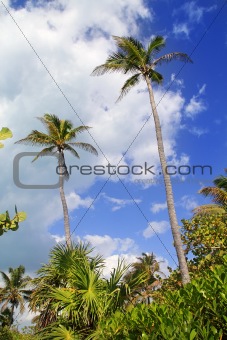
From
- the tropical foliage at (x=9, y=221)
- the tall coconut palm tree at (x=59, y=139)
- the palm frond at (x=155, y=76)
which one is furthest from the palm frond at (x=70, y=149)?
the tropical foliage at (x=9, y=221)

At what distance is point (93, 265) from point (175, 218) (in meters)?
4.57

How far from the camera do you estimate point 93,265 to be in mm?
10023

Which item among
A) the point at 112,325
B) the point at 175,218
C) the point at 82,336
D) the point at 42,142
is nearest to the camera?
the point at 112,325

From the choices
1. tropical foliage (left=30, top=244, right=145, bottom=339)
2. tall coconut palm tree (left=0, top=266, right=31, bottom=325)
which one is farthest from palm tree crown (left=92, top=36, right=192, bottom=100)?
tall coconut palm tree (left=0, top=266, right=31, bottom=325)

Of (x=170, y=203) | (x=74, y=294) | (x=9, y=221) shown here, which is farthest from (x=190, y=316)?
(x=170, y=203)

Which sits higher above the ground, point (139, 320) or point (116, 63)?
point (116, 63)

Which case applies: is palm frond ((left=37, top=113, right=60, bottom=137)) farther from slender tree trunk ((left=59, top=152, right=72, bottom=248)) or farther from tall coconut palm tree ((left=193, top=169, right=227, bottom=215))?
tall coconut palm tree ((left=193, top=169, right=227, bottom=215))

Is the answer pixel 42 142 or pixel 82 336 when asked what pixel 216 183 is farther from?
pixel 82 336

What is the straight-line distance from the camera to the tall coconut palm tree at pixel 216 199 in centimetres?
1833

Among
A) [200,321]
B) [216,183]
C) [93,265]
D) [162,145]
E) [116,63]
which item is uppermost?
[116,63]

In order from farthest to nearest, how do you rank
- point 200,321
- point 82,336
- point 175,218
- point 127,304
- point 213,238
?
point 213,238 < point 175,218 < point 127,304 < point 82,336 < point 200,321

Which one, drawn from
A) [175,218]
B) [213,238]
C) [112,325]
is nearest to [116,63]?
[175,218]

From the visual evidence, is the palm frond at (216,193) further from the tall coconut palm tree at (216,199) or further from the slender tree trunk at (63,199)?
the slender tree trunk at (63,199)

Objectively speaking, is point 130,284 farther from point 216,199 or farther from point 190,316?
point 216,199
